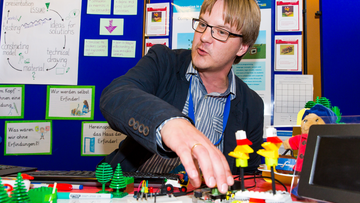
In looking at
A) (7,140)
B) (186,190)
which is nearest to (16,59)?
(7,140)

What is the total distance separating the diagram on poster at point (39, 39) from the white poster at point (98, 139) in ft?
1.56

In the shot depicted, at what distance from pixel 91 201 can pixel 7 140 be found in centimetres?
184

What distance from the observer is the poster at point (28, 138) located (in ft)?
6.57

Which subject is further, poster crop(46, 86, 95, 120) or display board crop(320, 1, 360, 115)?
poster crop(46, 86, 95, 120)

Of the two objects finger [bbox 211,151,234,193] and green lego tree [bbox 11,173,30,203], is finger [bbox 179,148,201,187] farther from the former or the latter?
green lego tree [bbox 11,173,30,203]

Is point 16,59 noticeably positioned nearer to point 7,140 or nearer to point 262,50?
point 7,140

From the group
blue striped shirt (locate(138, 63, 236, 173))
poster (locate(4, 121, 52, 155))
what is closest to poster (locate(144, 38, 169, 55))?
blue striped shirt (locate(138, 63, 236, 173))

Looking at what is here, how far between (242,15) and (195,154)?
89 centimetres

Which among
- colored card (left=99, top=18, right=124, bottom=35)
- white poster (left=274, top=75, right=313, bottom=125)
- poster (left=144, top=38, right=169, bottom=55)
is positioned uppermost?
colored card (left=99, top=18, right=124, bottom=35)

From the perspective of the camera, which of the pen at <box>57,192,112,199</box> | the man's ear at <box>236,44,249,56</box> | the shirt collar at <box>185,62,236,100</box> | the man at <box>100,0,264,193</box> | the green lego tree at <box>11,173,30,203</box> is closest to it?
the green lego tree at <box>11,173,30,203</box>

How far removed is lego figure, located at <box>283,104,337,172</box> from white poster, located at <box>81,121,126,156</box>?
4.75 ft

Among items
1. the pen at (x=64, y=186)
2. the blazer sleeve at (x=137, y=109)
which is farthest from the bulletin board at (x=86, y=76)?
the pen at (x=64, y=186)

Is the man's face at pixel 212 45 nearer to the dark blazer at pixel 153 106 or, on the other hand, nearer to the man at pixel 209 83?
the man at pixel 209 83

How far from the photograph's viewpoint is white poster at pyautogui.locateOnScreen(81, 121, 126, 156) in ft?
6.54
